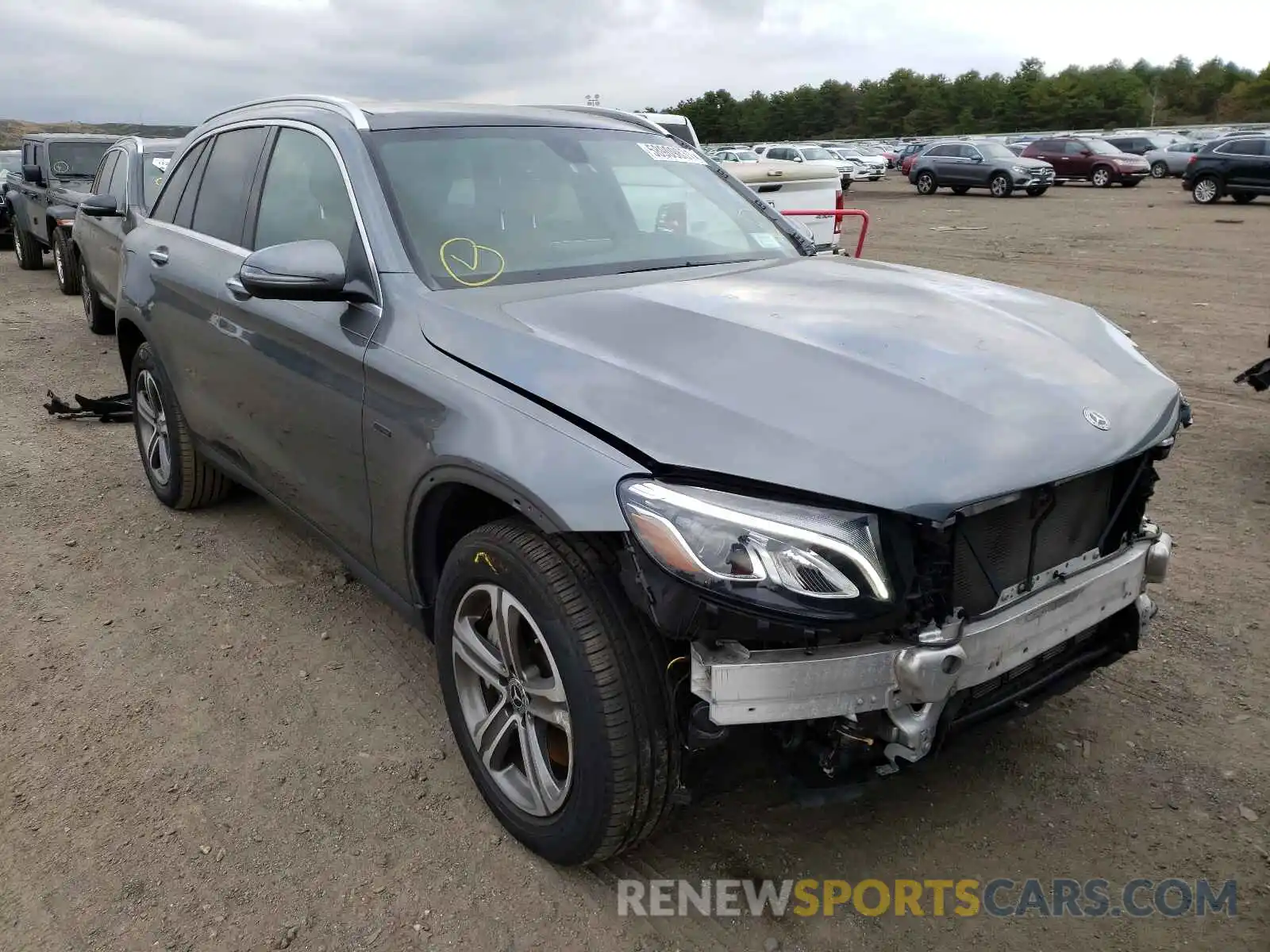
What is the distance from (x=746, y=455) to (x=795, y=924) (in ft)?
3.89

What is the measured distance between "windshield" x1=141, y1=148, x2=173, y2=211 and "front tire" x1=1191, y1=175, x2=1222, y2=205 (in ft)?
78.1

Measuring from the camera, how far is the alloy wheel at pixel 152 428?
15.9 ft

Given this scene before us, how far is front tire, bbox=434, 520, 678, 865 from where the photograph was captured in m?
2.17

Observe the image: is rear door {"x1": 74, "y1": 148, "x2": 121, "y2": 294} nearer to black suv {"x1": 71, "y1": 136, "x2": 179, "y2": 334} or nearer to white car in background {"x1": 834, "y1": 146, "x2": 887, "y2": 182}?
black suv {"x1": 71, "y1": 136, "x2": 179, "y2": 334}

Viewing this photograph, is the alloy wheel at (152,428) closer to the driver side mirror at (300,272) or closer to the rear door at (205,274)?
the rear door at (205,274)

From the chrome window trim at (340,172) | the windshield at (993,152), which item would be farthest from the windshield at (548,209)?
the windshield at (993,152)

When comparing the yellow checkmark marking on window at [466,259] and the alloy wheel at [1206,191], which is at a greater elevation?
the yellow checkmark marking on window at [466,259]

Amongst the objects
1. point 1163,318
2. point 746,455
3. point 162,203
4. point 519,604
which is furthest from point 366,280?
point 1163,318

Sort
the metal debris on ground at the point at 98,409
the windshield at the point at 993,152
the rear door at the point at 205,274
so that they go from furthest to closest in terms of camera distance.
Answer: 1. the windshield at the point at 993,152
2. the metal debris on ground at the point at 98,409
3. the rear door at the point at 205,274

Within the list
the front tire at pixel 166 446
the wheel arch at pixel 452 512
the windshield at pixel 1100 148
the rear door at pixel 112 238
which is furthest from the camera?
the windshield at pixel 1100 148

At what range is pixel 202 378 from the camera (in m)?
4.13

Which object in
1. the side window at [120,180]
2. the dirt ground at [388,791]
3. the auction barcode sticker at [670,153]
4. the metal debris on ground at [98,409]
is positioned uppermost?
the auction barcode sticker at [670,153]

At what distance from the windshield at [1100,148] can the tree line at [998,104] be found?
167 feet

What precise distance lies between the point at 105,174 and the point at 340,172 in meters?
7.62
